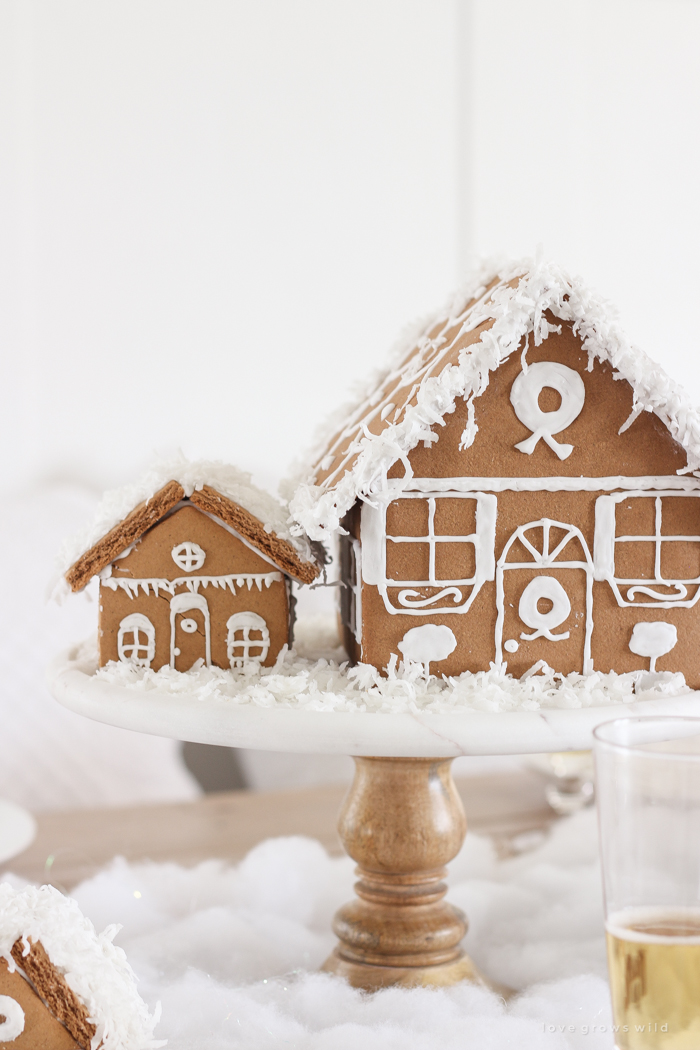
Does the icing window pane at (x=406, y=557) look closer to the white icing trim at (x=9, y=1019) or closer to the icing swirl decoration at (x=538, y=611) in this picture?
the icing swirl decoration at (x=538, y=611)

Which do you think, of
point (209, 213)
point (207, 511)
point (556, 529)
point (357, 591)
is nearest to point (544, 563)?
point (556, 529)

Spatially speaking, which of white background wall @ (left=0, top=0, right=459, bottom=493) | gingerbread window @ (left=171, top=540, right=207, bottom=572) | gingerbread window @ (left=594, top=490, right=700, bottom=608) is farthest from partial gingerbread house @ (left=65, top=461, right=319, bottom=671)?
white background wall @ (left=0, top=0, right=459, bottom=493)

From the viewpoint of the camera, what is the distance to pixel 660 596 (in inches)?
29.4

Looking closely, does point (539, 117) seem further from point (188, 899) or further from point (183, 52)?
point (188, 899)

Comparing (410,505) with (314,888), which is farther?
(314,888)

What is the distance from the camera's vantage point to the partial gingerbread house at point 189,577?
74 cm

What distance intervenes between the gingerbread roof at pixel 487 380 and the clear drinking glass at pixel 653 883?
0.96 feet

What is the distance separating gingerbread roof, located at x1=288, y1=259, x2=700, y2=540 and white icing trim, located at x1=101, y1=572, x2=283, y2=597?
0.20 ft

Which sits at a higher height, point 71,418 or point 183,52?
point 183,52

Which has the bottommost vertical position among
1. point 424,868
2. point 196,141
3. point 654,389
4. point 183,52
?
point 424,868

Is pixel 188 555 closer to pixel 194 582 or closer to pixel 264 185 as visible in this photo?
pixel 194 582

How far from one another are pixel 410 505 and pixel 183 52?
1579mm

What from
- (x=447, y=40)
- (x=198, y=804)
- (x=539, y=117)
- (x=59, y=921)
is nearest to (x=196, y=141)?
(x=447, y=40)

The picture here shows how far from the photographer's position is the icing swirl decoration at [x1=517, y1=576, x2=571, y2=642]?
73 centimetres
